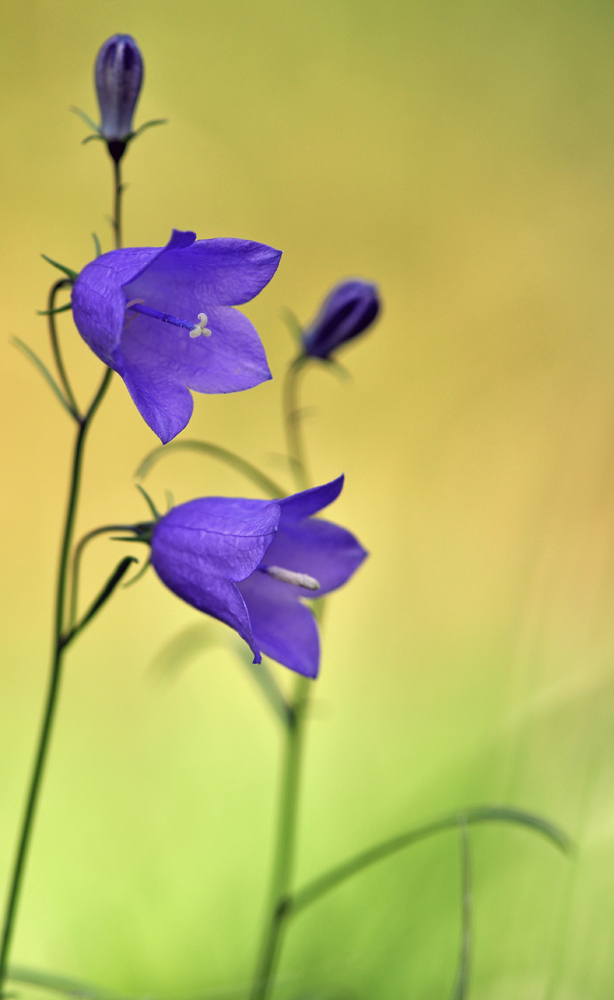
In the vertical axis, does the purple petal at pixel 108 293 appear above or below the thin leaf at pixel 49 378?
above

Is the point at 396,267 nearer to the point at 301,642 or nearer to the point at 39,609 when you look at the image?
the point at 39,609

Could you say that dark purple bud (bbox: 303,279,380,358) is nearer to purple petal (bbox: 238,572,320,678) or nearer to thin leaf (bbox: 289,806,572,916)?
purple petal (bbox: 238,572,320,678)

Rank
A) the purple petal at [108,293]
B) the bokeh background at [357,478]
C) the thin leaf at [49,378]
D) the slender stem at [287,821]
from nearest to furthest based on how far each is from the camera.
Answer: the purple petal at [108,293]
the thin leaf at [49,378]
the slender stem at [287,821]
the bokeh background at [357,478]

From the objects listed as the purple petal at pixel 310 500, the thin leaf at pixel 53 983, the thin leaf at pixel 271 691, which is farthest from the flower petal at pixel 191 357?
the thin leaf at pixel 53 983

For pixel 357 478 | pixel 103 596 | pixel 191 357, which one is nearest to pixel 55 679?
pixel 103 596

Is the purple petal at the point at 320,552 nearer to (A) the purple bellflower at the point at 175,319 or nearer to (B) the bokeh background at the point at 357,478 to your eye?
(A) the purple bellflower at the point at 175,319

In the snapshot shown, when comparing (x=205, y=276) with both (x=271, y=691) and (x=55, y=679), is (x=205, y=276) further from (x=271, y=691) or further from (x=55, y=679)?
(x=271, y=691)

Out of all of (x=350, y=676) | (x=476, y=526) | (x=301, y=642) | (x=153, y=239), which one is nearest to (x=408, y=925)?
(x=301, y=642)
